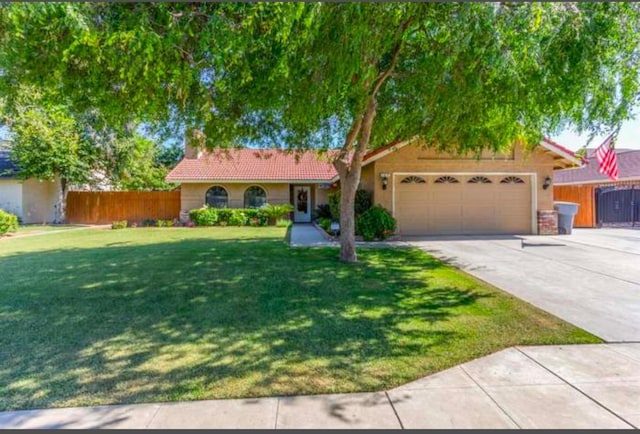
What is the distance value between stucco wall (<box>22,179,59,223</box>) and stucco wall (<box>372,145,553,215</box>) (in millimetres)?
20567

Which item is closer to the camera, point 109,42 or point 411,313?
point 109,42

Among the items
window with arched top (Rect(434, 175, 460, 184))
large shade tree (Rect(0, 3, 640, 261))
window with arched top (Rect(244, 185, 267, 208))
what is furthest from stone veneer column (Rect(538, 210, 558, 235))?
window with arched top (Rect(244, 185, 267, 208))

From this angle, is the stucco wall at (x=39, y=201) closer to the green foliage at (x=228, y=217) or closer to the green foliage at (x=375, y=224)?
the green foliage at (x=228, y=217)

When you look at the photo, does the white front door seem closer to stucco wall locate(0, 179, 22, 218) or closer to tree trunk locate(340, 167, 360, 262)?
tree trunk locate(340, 167, 360, 262)

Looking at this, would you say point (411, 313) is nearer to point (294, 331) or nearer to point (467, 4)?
point (294, 331)

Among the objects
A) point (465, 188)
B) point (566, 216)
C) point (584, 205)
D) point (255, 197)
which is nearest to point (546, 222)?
point (566, 216)

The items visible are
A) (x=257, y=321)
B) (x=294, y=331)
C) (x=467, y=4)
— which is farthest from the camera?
(x=257, y=321)

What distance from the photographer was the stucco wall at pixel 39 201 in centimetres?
2262

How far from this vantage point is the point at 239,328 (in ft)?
16.4

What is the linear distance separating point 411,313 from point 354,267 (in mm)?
3421

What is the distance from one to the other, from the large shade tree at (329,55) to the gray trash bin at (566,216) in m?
10.5

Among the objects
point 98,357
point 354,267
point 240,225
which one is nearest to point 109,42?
point 98,357

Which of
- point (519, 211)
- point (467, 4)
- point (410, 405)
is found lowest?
point (410, 405)

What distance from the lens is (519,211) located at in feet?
51.0
